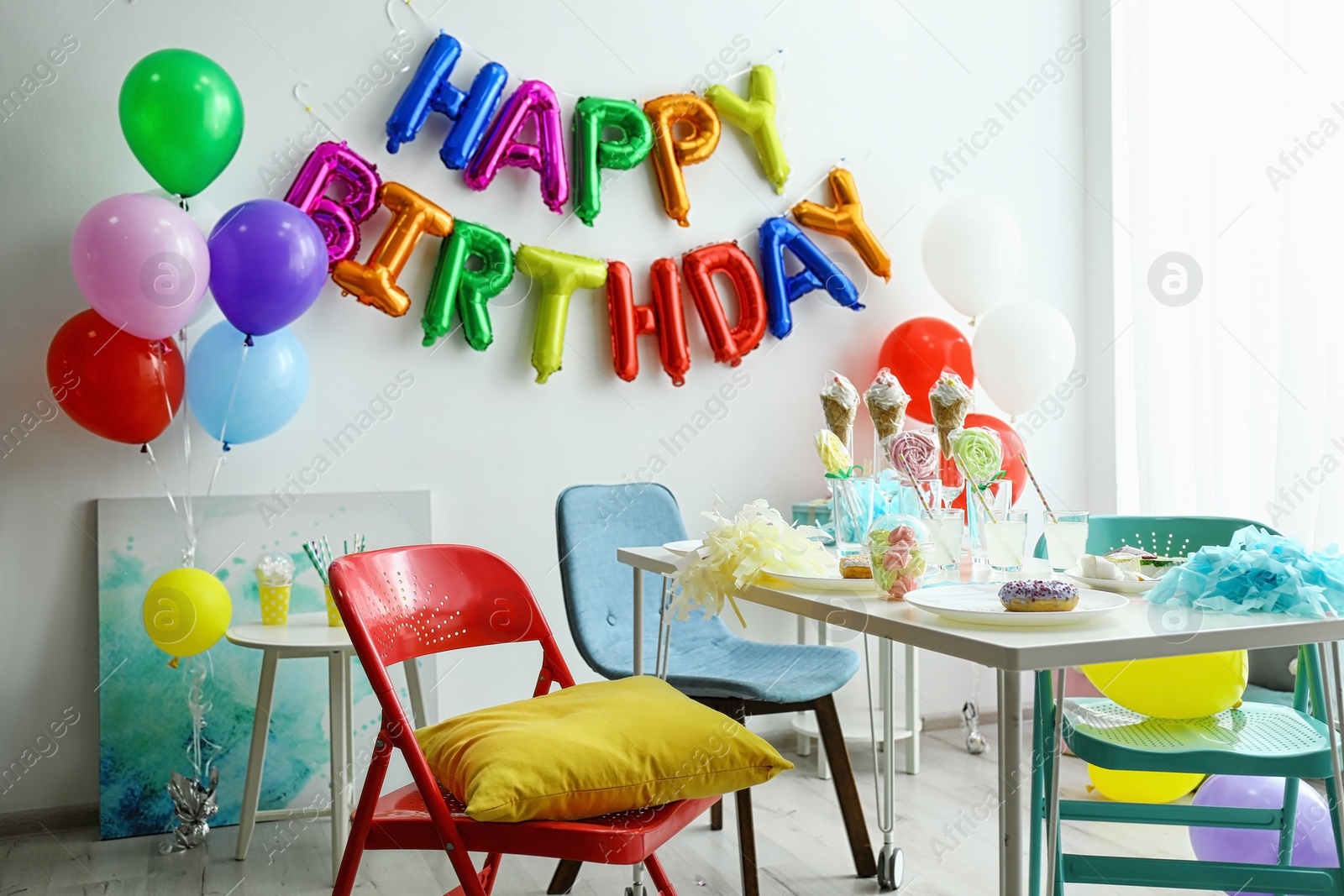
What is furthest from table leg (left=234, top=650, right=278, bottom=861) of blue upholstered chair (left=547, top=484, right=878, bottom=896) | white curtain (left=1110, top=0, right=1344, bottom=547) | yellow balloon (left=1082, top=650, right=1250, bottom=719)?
white curtain (left=1110, top=0, right=1344, bottom=547)

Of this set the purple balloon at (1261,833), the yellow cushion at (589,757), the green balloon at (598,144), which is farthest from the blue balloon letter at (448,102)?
the purple balloon at (1261,833)

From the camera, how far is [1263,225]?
320 centimetres

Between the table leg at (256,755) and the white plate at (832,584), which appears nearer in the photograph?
the white plate at (832,584)

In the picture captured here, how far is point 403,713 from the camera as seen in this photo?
163 centimetres

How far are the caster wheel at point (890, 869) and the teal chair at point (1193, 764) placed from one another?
0.55m

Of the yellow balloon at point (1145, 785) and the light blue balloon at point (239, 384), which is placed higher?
the light blue balloon at point (239, 384)

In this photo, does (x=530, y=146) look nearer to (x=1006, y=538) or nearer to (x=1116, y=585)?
(x=1006, y=538)

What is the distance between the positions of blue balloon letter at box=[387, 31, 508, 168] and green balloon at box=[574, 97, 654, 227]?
0.26m

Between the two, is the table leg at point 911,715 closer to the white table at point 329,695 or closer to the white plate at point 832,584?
the white table at point 329,695

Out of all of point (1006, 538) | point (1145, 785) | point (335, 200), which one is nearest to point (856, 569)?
point (1006, 538)

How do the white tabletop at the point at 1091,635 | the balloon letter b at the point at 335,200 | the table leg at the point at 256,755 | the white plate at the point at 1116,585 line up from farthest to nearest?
the balloon letter b at the point at 335,200
the table leg at the point at 256,755
the white plate at the point at 1116,585
the white tabletop at the point at 1091,635

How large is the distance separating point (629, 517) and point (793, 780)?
102 cm

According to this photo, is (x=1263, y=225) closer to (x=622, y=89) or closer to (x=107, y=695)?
(x=622, y=89)

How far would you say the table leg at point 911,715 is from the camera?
3.27 meters
